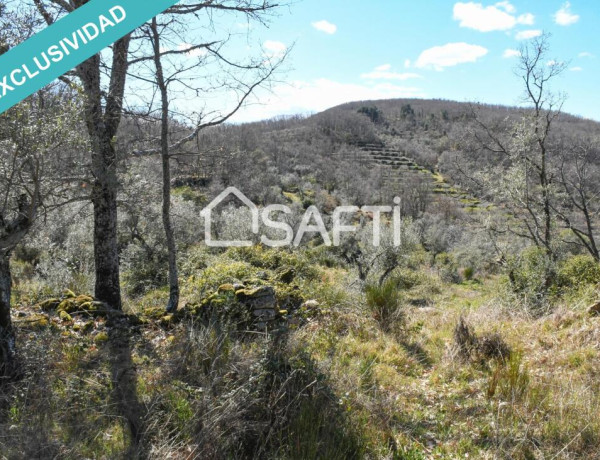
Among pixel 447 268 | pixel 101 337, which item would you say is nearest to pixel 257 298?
pixel 101 337

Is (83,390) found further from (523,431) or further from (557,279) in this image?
(557,279)

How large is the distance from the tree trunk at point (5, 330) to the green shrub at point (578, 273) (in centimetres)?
968

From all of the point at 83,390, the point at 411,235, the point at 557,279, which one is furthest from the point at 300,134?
the point at 83,390

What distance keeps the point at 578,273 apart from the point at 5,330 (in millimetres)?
10363

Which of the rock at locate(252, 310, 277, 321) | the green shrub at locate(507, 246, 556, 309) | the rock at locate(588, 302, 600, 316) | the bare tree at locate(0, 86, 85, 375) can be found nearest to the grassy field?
→ the rock at locate(588, 302, 600, 316)

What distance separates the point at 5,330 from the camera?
147 inches

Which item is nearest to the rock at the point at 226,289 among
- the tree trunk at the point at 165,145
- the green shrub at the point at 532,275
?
the tree trunk at the point at 165,145

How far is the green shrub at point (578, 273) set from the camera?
7.87 m

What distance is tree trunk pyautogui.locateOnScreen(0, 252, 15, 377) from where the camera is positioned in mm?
3658

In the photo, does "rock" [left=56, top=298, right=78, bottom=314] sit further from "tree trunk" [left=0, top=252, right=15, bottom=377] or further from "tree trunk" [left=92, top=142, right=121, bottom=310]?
"tree trunk" [left=0, top=252, right=15, bottom=377]

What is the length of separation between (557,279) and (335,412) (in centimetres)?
779

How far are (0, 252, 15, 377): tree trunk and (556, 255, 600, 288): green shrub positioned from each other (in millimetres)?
9681

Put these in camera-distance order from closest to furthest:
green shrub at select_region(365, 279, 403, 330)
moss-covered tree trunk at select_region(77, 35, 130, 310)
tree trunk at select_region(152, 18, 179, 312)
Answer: moss-covered tree trunk at select_region(77, 35, 130, 310) < green shrub at select_region(365, 279, 403, 330) < tree trunk at select_region(152, 18, 179, 312)

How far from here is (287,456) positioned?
110 inches
